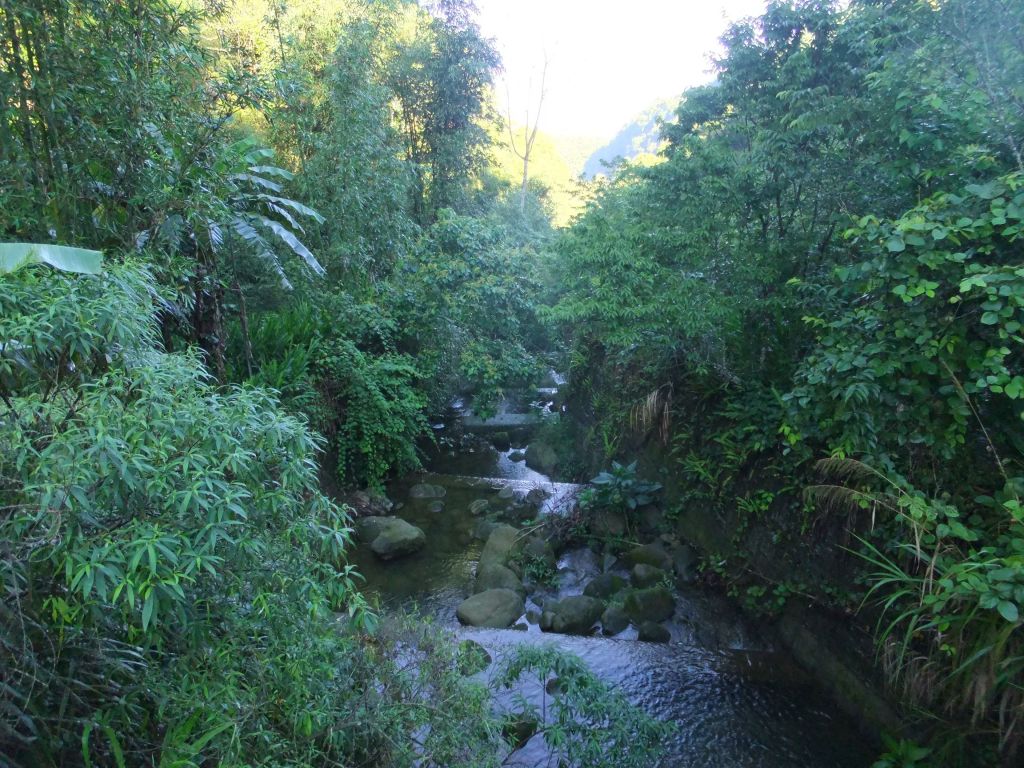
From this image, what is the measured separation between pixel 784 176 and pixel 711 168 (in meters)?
0.77

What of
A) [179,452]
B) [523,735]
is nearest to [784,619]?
[523,735]

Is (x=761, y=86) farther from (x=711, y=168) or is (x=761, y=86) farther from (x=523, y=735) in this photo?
(x=523, y=735)

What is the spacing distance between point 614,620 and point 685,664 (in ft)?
2.93

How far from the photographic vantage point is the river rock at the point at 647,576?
278 inches

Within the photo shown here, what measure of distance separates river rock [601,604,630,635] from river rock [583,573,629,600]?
18.6 inches

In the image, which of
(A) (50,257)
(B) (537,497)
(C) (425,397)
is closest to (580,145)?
(C) (425,397)

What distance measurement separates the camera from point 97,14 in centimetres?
470

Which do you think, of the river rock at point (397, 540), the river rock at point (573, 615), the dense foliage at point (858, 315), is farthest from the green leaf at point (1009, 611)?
the river rock at point (397, 540)

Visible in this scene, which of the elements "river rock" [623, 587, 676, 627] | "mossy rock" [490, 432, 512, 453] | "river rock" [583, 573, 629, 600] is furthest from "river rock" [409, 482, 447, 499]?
"river rock" [623, 587, 676, 627]

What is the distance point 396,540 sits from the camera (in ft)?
26.5

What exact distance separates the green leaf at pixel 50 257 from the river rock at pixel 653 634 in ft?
18.6

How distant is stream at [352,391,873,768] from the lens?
15.4ft

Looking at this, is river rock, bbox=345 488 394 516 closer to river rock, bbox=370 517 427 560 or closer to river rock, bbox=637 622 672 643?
river rock, bbox=370 517 427 560

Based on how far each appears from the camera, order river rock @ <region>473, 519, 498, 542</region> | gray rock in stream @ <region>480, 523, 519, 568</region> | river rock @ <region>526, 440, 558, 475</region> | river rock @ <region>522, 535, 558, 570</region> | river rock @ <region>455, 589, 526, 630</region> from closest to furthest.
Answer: river rock @ <region>455, 589, 526, 630</region>
gray rock in stream @ <region>480, 523, 519, 568</region>
river rock @ <region>522, 535, 558, 570</region>
river rock @ <region>473, 519, 498, 542</region>
river rock @ <region>526, 440, 558, 475</region>
